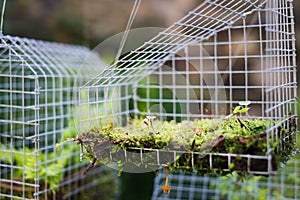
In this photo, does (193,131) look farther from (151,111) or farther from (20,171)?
(20,171)

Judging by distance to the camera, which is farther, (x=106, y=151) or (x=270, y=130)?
(x=106, y=151)

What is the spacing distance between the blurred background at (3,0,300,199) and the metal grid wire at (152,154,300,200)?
324mm

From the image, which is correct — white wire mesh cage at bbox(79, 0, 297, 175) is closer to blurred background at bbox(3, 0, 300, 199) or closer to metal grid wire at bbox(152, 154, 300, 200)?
metal grid wire at bbox(152, 154, 300, 200)

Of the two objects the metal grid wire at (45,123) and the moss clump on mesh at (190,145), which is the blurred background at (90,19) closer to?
the metal grid wire at (45,123)

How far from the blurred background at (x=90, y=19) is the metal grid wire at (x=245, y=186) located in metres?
0.32

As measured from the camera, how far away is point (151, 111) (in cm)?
303

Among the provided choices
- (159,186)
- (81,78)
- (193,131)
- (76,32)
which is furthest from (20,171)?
(76,32)

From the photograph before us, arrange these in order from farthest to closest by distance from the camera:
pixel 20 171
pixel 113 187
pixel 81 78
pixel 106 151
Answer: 1. pixel 113 187
2. pixel 81 78
3. pixel 20 171
4. pixel 106 151

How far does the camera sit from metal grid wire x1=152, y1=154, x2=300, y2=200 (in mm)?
3139

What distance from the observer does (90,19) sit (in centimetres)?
499

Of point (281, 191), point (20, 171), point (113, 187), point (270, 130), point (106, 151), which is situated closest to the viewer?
point (270, 130)

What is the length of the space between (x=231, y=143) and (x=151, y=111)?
1340 mm

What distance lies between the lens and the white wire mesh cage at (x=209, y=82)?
5.71ft

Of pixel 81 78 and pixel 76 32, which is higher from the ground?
pixel 76 32
